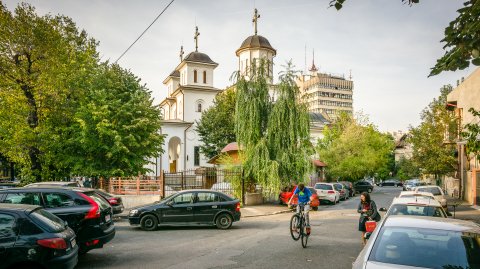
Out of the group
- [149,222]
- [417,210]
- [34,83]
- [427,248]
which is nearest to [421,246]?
[427,248]

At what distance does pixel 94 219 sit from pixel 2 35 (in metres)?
16.5

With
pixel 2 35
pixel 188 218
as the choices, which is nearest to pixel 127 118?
pixel 2 35

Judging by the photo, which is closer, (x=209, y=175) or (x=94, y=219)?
(x=94, y=219)

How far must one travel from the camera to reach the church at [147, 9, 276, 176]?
52.1 meters

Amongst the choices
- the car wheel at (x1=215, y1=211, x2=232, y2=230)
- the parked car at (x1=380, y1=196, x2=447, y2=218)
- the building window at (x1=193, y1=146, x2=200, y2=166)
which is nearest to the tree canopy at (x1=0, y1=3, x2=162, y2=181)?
the car wheel at (x1=215, y1=211, x2=232, y2=230)

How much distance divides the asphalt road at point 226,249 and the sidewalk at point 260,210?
4520mm

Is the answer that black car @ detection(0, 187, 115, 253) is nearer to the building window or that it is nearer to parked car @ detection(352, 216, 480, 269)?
parked car @ detection(352, 216, 480, 269)

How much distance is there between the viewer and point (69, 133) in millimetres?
25469

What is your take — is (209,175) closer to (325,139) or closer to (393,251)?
(393,251)

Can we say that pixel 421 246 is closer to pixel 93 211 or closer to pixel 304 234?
pixel 304 234

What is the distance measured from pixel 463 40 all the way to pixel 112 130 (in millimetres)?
21984

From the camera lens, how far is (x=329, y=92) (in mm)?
142750

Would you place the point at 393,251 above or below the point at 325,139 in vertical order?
below

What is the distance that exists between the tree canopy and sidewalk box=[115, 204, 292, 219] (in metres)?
5.43
